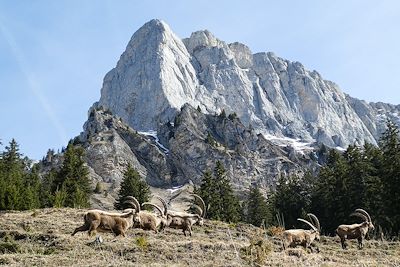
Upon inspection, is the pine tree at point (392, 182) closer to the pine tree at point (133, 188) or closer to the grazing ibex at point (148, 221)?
the grazing ibex at point (148, 221)

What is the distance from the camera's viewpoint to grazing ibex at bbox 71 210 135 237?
16.2 meters

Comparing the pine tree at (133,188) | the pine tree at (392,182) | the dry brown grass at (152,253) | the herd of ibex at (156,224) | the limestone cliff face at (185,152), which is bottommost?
the dry brown grass at (152,253)

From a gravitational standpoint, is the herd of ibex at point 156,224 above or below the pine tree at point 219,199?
below

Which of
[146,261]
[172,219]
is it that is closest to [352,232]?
[172,219]

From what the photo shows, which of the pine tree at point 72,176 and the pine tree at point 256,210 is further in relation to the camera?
the pine tree at point 256,210

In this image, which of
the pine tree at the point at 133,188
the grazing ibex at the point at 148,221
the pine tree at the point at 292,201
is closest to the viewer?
the grazing ibex at the point at 148,221

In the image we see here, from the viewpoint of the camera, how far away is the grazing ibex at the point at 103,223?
640 inches

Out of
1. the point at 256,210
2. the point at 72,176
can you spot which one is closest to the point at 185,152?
the point at 256,210

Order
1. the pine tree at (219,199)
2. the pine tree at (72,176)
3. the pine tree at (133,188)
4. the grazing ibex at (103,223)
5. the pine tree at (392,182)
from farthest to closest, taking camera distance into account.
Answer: the pine tree at (219,199), the pine tree at (133,188), the pine tree at (72,176), the pine tree at (392,182), the grazing ibex at (103,223)

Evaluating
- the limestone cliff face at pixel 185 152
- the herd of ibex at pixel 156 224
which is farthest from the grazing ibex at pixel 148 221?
the limestone cliff face at pixel 185 152

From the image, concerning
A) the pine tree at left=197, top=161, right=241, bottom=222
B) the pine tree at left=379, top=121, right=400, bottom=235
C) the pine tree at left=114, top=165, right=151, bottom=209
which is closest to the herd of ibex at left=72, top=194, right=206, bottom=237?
the pine tree at left=379, top=121, right=400, bottom=235

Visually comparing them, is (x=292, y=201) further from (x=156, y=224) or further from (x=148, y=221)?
(x=148, y=221)

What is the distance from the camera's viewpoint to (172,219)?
70.2ft

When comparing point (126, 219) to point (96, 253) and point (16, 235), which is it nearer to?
point (16, 235)
